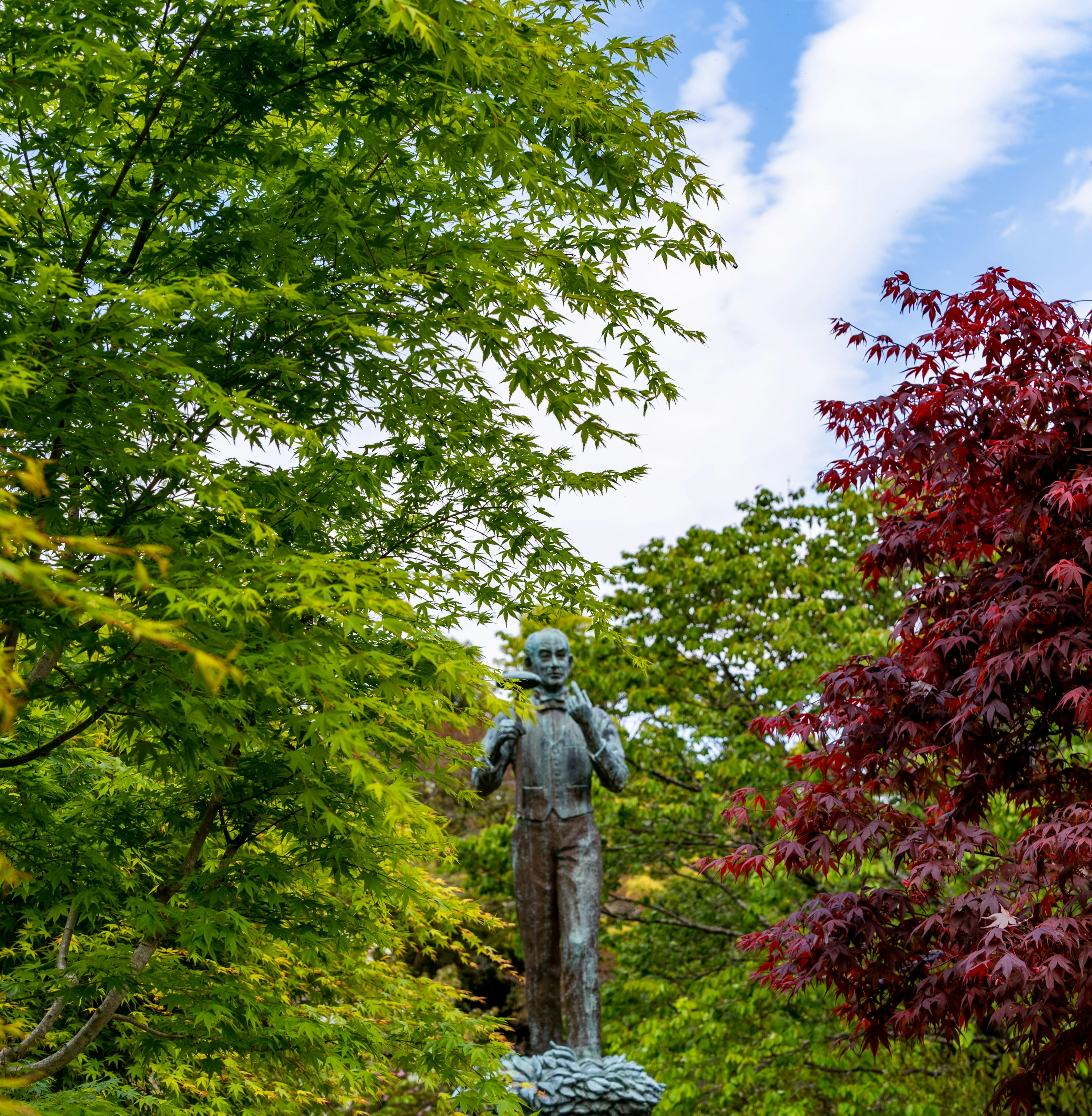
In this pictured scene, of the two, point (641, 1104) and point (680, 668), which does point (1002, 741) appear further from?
point (680, 668)

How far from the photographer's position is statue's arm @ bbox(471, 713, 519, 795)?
6543mm

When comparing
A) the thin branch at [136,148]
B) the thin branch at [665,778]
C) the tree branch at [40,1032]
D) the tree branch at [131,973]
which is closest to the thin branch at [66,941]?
the tree branch at [40,1032]

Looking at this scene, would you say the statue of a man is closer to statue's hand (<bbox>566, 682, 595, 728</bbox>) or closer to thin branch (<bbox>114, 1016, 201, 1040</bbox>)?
statue's hand (<bbox>566, 682, 595, 728</bbox>)

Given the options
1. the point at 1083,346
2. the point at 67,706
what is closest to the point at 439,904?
the point at 67,706

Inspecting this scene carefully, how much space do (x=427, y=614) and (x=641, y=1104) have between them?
3215 millimetres

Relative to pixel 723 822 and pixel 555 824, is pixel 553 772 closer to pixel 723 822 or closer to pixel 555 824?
pixel 555 824

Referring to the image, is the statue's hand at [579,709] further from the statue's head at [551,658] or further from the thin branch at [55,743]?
the thin branch at [55,743]

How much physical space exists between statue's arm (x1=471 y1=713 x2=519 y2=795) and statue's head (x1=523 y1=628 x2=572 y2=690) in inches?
14.3

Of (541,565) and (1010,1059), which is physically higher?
(541,565)

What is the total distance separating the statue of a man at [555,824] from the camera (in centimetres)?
636

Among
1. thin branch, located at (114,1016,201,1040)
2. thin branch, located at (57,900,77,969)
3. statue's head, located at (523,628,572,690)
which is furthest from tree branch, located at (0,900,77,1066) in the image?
statue's head, located at (523,628,572,690)

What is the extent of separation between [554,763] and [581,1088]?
185cm

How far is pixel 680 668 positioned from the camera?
12859mm

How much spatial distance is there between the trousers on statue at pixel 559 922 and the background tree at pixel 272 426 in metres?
1.01
